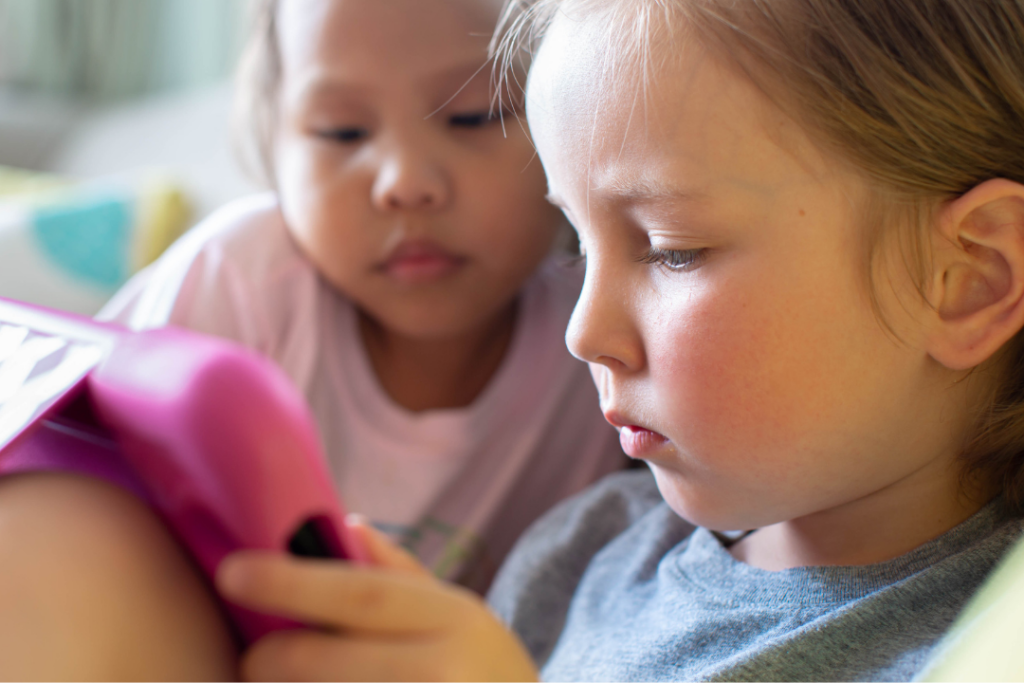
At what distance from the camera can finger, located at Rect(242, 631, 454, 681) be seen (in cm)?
30

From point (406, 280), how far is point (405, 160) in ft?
0.40

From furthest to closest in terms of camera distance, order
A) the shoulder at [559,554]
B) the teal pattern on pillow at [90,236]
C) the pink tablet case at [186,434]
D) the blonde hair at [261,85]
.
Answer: the teal pattern on pillow at [90,236] → the blonde hair at [261,85] → the shoulder at [559,554] → the pink tablet case at [186,434]

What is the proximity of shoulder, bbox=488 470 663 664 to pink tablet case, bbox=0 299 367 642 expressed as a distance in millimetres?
389

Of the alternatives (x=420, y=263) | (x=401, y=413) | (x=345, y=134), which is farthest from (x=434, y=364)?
(x=345, y=134)

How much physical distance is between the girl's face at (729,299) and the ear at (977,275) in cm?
2

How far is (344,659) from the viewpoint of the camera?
30 cm

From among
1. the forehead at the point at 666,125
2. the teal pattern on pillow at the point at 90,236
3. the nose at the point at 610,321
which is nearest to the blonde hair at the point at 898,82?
the forehead at the point at 666,125

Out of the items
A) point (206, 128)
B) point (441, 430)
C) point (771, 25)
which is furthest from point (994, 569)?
point (206, 128)

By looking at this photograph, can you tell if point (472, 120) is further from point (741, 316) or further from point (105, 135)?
point (105, 135)

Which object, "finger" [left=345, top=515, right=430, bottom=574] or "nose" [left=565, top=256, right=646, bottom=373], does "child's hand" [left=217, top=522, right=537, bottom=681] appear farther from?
"nose" [left=565, top=256, right=646, bottom=373]

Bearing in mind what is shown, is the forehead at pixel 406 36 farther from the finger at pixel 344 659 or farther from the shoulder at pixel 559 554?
the finger at pixel 344 659

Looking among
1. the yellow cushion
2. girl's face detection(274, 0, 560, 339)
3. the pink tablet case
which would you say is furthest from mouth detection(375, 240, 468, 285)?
the yellow cushion

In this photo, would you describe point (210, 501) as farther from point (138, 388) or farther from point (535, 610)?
point (535, 610)

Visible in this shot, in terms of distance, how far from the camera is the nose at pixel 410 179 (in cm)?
77
